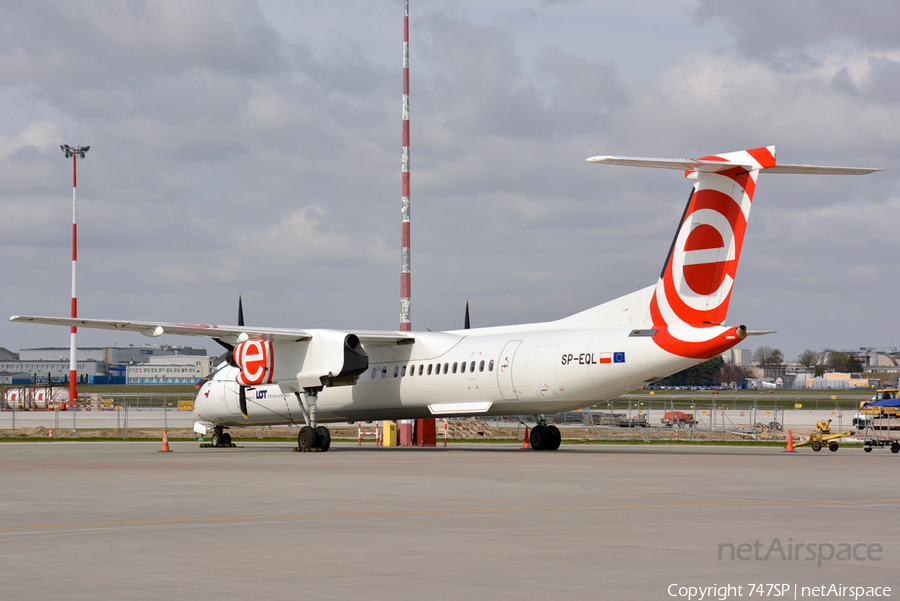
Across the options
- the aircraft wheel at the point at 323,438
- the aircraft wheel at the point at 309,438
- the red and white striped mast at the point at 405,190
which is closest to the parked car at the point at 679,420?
the red and white striped mast at the point at 405,190

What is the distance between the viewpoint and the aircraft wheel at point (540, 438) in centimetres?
3108

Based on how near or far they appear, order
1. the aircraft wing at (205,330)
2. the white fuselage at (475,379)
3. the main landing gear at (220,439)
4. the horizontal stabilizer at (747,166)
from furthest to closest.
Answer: the main landing gear at (220,439) → the aircraft wing at (205,330) → the white fuselage at (475,379) → the horizontal stabilizer at (747,166)

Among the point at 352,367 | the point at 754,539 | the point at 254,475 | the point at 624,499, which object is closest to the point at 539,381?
the point at 352,367

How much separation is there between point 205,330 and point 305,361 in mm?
3172

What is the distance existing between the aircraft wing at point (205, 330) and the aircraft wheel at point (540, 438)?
16.0 ft

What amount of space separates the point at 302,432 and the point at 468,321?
10.2 metres

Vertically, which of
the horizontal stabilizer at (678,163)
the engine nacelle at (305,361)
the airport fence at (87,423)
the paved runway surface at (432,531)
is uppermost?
the horizontal stabilizer at (678,163)

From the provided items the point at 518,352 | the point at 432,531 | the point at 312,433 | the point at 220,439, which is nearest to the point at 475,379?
the point at 518,352

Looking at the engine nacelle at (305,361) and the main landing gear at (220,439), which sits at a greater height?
the engine nacelle at (305,361)

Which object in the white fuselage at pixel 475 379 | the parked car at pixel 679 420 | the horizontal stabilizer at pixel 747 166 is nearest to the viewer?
the horizontal stabilizer at pixel 747 166

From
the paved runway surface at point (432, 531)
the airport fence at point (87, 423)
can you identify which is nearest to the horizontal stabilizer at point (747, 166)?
the paved runway surface at point (432, 531)

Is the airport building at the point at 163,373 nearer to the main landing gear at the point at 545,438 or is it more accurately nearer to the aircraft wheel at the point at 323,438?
the aircraft wheel at the point at 323,438

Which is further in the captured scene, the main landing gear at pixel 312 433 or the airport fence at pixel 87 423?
the airport fence at pixel 87 423

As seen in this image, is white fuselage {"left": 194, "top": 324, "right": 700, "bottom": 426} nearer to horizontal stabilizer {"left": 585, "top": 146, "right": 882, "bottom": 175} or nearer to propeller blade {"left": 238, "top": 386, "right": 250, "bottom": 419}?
propeller blade {"left": 238, "top": 386, "right": 250, "bottom": 419}
